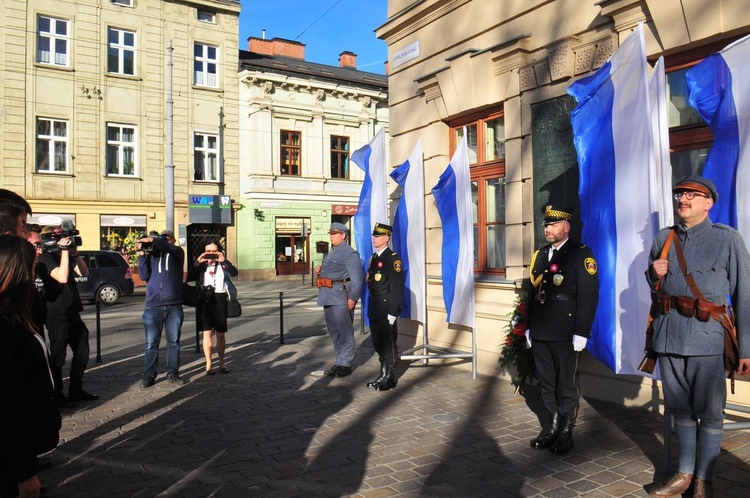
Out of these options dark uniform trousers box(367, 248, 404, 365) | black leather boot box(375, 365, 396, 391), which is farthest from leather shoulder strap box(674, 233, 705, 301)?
black leather boot box(375, 365, 396, 391)

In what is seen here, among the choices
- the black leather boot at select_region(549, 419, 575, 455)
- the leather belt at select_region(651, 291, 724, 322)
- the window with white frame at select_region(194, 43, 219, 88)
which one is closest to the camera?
the leather belt at select_region(651, 291, 724, 322)

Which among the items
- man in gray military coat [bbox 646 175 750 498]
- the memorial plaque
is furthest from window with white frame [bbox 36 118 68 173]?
man in gray military coat [bbox 646 175 750 498]

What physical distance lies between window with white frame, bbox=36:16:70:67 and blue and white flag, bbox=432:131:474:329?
25.4 m

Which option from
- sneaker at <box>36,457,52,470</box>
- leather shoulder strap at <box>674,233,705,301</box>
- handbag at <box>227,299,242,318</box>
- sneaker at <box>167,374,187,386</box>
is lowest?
sneaker at <box>36,457,52,470</box>

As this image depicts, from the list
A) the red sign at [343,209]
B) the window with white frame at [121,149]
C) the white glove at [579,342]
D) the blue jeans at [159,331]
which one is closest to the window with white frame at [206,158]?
the window with white frame at [121,149]

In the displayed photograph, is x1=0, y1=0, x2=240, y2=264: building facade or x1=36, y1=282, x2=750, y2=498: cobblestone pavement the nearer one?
x1=36, y1=282, x2=750, y2=498: cobblestone pavement

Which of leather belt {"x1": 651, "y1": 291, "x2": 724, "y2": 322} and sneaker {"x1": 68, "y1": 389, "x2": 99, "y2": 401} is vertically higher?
leather belt {"x1": 651, "y1": 291, "x2": 724, "y2": 322}

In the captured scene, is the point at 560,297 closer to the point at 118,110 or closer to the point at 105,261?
the point at 105,261

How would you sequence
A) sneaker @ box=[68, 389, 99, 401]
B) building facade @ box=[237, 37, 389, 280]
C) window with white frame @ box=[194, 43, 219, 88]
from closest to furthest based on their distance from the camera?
sneaker @ box=[68, 389, 99, 401] < window with white frame @ box=[194, 43, 219, 88] < building facade @ box=[237, 37, 389, 280]

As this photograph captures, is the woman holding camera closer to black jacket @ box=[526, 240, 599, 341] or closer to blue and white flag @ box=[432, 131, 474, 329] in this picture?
blue and white flag @ box=[432, 131, 474, 329]

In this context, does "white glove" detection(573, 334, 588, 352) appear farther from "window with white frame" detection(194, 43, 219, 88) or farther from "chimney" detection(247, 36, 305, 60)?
"chimney" detection(247, 36, 305, 60)

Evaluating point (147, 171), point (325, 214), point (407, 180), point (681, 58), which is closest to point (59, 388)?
point (407, 180)

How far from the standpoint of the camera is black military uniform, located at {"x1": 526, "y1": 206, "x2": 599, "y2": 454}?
16.6 ft

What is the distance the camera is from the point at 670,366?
4.16 m
